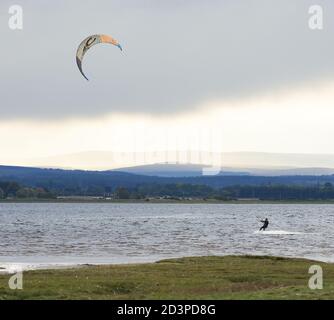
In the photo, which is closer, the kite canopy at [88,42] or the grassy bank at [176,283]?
the grassy bank at [176,283]

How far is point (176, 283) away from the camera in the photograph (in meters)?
32.9

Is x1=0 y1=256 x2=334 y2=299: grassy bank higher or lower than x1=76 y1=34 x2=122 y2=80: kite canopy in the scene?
lower

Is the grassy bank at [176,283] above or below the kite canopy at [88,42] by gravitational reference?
below

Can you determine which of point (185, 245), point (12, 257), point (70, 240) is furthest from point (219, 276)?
point (70, 240)

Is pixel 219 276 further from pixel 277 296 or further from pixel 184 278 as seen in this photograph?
pixel 277 296

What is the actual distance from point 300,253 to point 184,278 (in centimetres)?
3239

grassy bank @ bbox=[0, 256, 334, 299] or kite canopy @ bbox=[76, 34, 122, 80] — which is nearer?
grassy bank @ bbox=[0, 256, 334, 299]

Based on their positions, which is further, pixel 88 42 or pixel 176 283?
pixel 88 42

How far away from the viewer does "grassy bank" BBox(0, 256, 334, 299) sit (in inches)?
1079

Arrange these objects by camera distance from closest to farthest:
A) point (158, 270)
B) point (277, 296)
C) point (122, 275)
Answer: point (277, 296), point (122, 275), point (158, 270)

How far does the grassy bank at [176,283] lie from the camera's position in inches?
1079

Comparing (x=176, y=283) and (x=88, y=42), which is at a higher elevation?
(x=88, y=42)

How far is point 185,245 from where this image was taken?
77.3m
